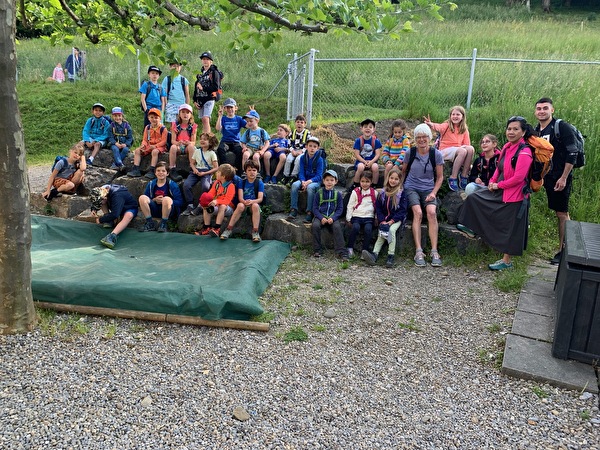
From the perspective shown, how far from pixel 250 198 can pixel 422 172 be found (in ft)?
7.98

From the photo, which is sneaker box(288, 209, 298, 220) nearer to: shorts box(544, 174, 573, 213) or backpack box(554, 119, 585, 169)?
shorts box(544, 174, 573, 213)

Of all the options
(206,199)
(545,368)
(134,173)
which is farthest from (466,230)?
(134,173)

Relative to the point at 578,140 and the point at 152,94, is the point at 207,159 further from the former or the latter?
the point at 578,140

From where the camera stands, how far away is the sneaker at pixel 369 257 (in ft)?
21.7

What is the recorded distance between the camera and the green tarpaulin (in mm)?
4809

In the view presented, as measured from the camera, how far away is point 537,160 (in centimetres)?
595

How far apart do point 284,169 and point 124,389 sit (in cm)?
479

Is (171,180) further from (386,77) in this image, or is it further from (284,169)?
(386,77)

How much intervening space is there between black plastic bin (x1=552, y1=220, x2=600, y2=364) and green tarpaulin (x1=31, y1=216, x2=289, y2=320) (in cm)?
260

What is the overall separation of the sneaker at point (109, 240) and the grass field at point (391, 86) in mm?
2433

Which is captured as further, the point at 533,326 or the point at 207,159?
the point at 207,159

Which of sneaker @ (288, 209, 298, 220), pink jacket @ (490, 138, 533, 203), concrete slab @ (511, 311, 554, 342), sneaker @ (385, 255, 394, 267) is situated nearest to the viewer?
concrete slab @ (511, 311, 554, 342)

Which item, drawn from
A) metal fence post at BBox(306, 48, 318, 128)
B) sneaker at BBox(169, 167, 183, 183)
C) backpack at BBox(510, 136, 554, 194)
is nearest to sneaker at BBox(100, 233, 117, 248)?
sneaker at BBox(169, 167, 183, 183)

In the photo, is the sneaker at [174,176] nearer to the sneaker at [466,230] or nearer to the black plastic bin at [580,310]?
the sneaker at [466,230]
